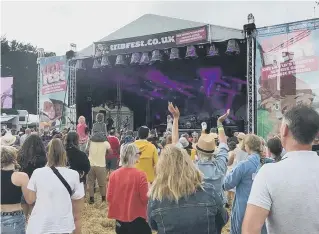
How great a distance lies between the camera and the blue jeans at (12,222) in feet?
10.1

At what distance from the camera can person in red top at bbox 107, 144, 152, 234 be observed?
11.3 feet

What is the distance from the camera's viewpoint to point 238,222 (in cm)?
335

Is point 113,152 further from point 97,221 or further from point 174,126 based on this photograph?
point 174,126

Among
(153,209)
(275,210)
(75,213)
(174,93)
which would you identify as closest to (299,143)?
(275,210)

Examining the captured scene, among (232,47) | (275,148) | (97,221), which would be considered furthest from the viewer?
(232,47)

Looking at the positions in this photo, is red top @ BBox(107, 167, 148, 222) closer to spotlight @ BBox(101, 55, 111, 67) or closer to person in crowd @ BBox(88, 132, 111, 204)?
person in crowd @ BBox(88, 132, 111, 204)

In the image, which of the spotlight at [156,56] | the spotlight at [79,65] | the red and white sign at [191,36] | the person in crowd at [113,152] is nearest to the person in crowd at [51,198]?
the person in crowd at [113,152]

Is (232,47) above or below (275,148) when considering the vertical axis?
above

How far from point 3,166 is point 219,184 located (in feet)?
5.54

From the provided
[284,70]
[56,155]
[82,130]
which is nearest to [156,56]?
[284,70]

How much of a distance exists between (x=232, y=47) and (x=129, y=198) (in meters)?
9.41

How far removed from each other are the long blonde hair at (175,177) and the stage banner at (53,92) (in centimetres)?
1352

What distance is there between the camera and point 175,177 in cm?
223

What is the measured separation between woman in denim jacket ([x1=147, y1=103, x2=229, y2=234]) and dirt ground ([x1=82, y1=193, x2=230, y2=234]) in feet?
11.1
